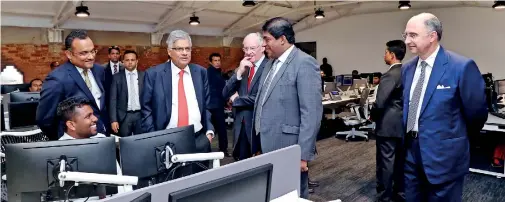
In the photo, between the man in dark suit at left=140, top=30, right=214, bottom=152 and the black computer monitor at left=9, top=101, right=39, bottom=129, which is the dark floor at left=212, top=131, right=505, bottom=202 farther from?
the black computer monitor at left=9, top=101, right=39, bottom=129

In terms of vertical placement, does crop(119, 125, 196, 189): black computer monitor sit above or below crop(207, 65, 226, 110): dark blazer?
below

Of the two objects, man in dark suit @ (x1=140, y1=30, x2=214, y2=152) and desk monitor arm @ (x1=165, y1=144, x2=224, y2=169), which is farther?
man in dark suit @ (x1=140, y1=30, x2=214, y2=152)

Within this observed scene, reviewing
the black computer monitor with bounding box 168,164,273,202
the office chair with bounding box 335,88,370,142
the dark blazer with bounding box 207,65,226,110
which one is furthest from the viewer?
the office chair with bounding box 335,88,370,142

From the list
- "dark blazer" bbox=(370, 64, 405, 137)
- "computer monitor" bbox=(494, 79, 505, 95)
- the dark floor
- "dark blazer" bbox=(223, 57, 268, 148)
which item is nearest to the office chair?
the dark floor

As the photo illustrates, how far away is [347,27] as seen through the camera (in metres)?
14.0

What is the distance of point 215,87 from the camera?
17.7 ft

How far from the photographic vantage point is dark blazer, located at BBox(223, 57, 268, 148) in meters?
2.87

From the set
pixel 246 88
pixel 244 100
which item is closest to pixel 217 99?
pixel 246 88

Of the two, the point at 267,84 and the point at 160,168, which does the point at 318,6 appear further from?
the point at 160,168

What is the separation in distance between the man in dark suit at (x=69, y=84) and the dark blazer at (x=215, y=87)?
2.85 metres

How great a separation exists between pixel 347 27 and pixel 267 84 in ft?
40.5

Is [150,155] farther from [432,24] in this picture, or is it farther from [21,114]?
[21,114]

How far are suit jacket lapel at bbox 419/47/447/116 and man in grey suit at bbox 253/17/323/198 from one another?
567mm

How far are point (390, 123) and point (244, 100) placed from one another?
1.29 metres
